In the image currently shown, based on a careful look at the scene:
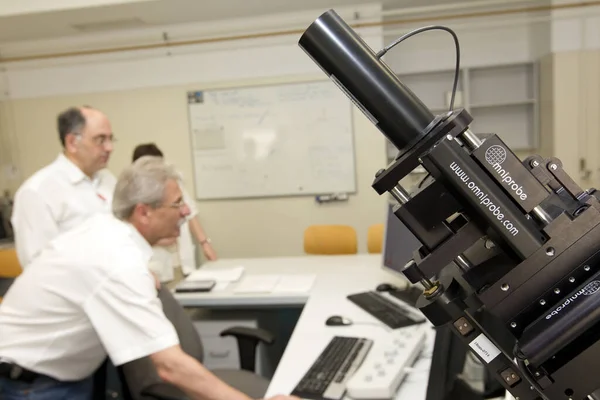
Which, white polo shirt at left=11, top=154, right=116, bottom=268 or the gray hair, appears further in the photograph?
white polo shirt at left=11, top=154, right=116, bottom=268

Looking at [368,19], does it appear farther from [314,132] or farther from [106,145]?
[106,145]

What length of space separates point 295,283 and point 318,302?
0.29 m

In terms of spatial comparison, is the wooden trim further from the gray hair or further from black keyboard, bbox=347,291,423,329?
the gray hair

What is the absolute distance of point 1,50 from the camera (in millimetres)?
4469

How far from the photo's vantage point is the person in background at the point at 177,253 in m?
2.92

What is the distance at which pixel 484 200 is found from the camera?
0.61 meters

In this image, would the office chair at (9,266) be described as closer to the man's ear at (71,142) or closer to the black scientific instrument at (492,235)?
the man's ear at (71,142)

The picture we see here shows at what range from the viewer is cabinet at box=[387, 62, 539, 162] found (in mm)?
4086

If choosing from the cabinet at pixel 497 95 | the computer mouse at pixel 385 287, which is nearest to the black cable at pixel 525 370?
the computer mouse at pixel 385 287

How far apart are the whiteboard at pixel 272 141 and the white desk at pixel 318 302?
1210 millimetres

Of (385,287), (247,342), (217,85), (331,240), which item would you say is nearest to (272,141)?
(217,85)

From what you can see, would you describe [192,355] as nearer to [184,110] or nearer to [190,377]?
[190,377]

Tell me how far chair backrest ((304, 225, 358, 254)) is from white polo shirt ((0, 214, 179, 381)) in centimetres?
185

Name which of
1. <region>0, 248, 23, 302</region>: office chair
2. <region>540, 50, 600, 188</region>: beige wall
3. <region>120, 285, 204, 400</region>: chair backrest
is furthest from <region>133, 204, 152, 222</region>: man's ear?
<region>540, 50, 600, 188</region>: beige wall
